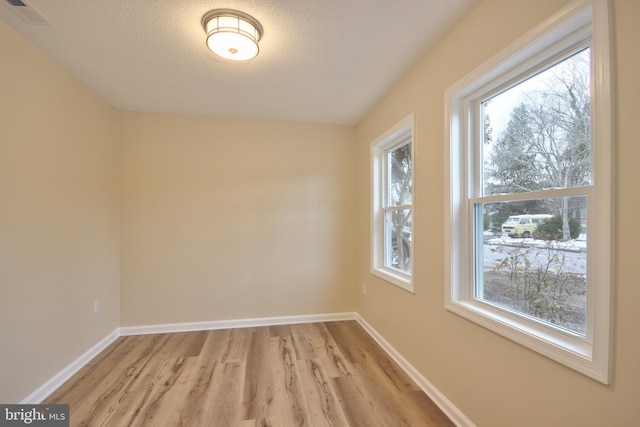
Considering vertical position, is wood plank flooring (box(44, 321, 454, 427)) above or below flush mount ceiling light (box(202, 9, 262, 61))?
below

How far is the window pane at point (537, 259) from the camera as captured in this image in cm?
115

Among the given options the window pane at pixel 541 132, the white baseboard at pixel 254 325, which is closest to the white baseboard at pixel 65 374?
the white baseboard at pixel 254 325

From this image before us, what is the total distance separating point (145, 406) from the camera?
5.94 feet

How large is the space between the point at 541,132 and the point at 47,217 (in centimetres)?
328

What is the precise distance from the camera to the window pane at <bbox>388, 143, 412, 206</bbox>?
2.58 meters

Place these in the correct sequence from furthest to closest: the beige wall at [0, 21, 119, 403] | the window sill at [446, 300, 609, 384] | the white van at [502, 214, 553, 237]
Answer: the beige wall at [0, 21, 119, 403] → the white van at [502, 214, 553, 237] → the window sill at [446, 300, 609, 384]

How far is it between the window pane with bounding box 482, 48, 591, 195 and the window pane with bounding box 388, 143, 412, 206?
93 centimetres

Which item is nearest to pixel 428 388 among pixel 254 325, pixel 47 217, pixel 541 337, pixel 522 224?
pixel 541 337

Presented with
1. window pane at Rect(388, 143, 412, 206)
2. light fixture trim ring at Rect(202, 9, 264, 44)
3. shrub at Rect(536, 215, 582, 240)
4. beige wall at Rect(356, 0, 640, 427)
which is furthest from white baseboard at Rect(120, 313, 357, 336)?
light fixture trim ring at Rect(202, 9, 264, 44)

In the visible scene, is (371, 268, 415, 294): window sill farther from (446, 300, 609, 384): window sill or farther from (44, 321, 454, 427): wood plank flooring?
(44, 321, 454, 427): wood plank flooring

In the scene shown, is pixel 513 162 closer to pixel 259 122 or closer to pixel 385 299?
pixel 385 299

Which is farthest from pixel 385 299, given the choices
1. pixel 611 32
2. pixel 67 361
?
pixel 67 361

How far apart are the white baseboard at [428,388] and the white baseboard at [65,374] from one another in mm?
2740

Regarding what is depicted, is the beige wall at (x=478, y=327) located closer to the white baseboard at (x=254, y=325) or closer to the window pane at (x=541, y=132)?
the white baseboard at (x=254, y=325)
